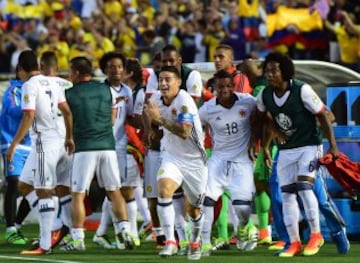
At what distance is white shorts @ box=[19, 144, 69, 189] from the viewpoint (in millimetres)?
16844

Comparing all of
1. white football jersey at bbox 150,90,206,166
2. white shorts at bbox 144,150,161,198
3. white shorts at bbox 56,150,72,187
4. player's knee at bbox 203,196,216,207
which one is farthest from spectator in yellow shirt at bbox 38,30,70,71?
white football jersey at bbox 150,90,206,166

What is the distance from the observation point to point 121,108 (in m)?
17.8

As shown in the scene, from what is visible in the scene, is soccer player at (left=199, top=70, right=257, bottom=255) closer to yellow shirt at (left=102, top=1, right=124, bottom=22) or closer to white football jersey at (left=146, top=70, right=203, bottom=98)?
white football jersey at (left=146, top=70, right=203, bottom=98)

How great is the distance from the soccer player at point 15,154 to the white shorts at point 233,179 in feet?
10.9

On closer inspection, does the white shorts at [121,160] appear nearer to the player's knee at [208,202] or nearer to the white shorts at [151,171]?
the white shorts at [151,171]

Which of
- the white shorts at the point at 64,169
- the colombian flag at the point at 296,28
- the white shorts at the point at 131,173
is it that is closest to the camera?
the white shorts at the point at 64,169

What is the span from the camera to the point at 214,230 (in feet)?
66.2

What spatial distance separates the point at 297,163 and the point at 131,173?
112 inches

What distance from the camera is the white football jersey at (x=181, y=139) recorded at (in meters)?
15.8

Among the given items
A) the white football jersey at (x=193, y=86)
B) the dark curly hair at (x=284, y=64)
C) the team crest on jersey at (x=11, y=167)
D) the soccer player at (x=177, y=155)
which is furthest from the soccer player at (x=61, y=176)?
the dark curly hair at (x=284, y=64)

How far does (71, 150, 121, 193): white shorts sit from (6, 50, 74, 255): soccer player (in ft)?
0.71

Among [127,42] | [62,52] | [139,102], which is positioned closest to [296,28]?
[127,42]

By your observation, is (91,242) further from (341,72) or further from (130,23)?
(130,23)

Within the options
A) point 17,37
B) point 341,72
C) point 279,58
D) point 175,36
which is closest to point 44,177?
point 279,58
